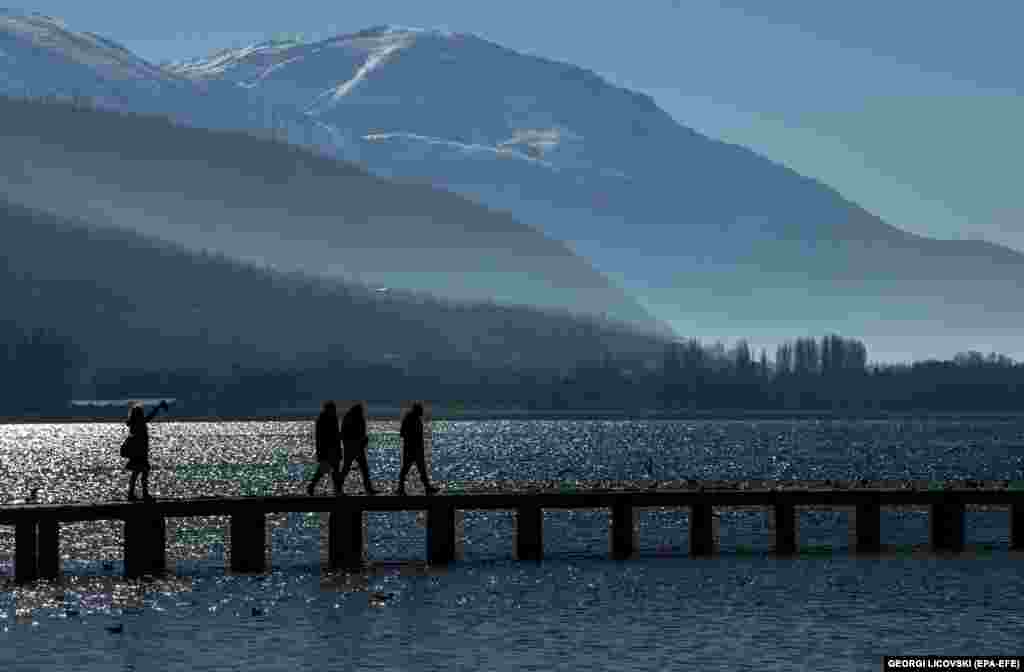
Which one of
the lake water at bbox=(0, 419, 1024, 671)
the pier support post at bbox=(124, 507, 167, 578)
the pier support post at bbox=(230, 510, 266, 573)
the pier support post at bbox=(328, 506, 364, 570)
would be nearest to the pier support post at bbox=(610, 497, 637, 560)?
the lake water at bbox=(0, 419, 1024, 671)

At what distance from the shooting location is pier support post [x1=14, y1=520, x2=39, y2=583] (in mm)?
61197

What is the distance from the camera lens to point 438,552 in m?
68.6

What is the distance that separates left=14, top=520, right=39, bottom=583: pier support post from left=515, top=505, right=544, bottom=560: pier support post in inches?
680

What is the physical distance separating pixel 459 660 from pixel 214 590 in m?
15.3

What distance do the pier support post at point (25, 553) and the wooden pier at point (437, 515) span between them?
0.03 metres

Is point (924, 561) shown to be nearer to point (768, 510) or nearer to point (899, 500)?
point (899, 500)

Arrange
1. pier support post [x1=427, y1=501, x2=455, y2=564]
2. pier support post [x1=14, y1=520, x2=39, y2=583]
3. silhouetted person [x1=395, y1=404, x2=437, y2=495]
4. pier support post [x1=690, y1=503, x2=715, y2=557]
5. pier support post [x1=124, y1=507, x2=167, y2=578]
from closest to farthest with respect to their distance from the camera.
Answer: silhouetted person [x1=395, y1=404, x2=437, y2=495] → pier support post [x1=14, y1=520, x2=39, y2=583] → pier support post [x1=124, y1=507, x2=167, y2=578] → pier support post [x1=427, y1=501, x2=455, y2=564] → pier support post [x1=690, y1=503, x2=715, y2=557]

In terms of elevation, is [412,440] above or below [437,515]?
above

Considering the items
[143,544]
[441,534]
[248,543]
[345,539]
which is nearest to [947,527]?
[441,534]

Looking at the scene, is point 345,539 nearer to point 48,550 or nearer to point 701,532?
point 48,550

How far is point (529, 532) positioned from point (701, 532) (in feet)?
24.2

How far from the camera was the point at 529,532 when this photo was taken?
69688mm

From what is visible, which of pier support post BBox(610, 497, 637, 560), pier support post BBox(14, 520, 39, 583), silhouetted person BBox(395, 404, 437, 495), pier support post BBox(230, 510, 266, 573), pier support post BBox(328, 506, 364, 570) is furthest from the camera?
pier support post BBox(610, 497, 637, 560)

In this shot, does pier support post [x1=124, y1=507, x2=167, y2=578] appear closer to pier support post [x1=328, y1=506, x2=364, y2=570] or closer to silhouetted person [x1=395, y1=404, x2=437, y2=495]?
pier support post [x1=328, y1=506, x2=364, y2=570]
